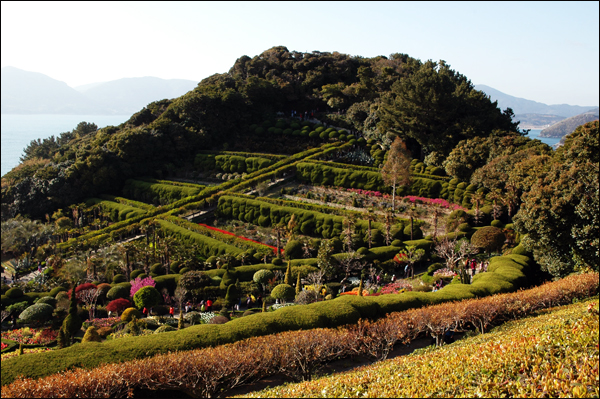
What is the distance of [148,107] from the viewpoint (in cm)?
6650

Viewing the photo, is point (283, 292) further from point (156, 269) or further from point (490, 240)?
point (490, 240)

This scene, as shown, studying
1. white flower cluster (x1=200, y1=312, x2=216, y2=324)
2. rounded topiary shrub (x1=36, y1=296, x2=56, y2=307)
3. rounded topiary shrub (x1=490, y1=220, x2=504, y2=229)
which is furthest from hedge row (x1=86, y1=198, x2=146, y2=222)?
rounded topiary shrub (x1=490, y1=220, x2=504, y2=229)

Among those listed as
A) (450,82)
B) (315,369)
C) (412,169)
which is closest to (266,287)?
(315,369)

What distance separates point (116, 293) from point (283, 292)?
10524mm

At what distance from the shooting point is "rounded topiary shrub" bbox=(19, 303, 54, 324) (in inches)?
889

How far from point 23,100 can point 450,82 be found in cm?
18305

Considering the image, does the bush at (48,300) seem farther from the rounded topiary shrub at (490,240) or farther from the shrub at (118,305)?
the rounded topiary shrub at (490,240)

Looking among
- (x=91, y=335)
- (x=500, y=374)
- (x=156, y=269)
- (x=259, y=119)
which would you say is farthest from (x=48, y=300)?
(x=259, y=119)

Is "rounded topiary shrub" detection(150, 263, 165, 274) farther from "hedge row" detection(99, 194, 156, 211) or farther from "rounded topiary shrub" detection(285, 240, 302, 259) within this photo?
"hedge row" detection(99, 194, 156, 211)

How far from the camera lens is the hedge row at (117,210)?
43156 mm

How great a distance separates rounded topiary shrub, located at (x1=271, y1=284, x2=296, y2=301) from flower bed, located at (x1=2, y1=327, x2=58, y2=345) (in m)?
11.5

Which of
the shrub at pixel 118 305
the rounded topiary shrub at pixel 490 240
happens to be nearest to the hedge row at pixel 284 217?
the rounded topiary shrub at pixel 490 240

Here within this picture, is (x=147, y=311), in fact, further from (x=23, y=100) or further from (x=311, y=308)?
(x=23, y=100)

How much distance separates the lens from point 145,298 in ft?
77.6
